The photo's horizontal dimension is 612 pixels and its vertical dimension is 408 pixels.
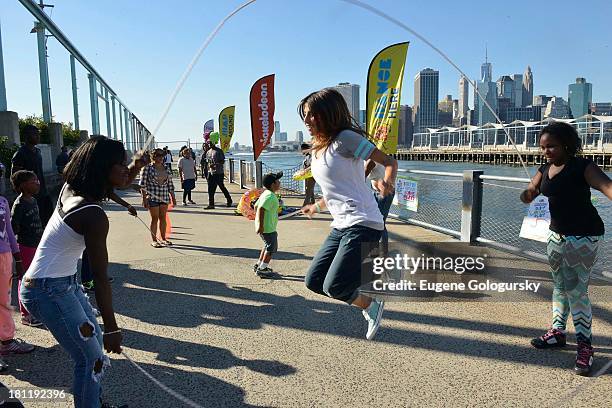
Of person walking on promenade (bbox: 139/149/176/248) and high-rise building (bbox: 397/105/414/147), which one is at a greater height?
high-rise building (bbox: 397/105/414/147)

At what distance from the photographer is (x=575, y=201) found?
3.13 m

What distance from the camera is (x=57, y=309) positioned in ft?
7.26

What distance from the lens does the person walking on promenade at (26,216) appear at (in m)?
3.83

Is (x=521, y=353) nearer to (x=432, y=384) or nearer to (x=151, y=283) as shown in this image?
(x=432, y=384)

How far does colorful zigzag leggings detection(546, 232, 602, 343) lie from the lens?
10.2ft

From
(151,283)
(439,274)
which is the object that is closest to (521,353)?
(439,274)

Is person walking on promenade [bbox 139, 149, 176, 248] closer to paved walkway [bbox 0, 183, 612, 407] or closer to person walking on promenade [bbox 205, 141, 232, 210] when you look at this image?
paved walkway [bbox 0, 183, 612, 407]

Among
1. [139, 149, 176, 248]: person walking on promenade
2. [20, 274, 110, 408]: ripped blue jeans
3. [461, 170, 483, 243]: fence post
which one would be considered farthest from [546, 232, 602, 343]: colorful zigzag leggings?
[139, 149, 176, 248]: person walking on promenade

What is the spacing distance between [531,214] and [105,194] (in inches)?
209

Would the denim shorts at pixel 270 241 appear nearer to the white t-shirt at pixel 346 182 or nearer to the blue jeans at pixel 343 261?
the blue jeans at pixel 343 261

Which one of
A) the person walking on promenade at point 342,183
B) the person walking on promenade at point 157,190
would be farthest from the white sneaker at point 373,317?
the person walking on promenade at point 157,190

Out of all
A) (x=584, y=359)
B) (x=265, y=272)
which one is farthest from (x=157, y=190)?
(x=584, y=359)

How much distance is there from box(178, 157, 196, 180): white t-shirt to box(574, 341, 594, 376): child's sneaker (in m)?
11.6

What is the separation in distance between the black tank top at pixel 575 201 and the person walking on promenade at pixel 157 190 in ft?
18.7
